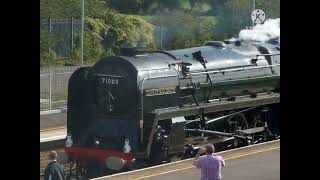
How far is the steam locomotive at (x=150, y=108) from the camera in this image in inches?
374

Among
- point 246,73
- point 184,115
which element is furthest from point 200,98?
point 246,73

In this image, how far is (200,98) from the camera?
10820 mm

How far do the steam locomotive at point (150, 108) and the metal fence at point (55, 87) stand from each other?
7.95 m

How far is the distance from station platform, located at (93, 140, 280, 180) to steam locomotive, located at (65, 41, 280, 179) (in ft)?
1.16

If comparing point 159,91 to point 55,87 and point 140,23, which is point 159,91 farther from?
point 140,23

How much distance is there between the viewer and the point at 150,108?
964 cm

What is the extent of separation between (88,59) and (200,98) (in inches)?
612

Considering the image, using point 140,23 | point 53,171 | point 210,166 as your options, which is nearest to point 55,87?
point 140,23

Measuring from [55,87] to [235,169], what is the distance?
473 inches

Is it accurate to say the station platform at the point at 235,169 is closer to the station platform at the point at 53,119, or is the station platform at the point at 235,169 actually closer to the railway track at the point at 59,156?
the railway track at the point at 59,156

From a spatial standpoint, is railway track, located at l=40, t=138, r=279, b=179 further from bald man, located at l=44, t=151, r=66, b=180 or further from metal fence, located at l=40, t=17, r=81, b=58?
metal fence, located at l=40, t=17, r=81, b=58

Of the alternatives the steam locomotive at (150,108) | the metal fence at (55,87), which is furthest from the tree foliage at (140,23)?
the steam locomotive at (150,108)
